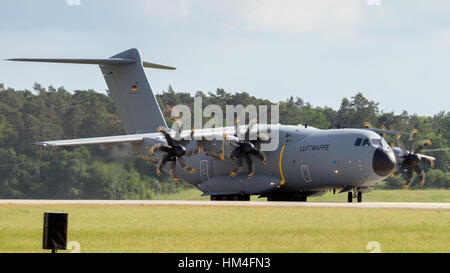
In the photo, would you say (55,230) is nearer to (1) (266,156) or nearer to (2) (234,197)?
(1) (266,156)

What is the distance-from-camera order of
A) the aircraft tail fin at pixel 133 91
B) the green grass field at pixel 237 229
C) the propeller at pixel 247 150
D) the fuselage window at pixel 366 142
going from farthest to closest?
the aircraft tail fin at pixel 133 91 < the propeller at pixel 247 150 < the fuselage window at pixel 366 142 < the green grass field at pixel 237 229

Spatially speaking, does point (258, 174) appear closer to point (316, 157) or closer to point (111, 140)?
point (316, 157)

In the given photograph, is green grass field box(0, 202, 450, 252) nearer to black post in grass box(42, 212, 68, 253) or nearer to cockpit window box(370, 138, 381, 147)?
black post in grass box(42, 212, 68, 253)

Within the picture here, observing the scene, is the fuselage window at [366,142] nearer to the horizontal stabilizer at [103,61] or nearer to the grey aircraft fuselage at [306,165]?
the grey aircraft fuselage at [306,165]

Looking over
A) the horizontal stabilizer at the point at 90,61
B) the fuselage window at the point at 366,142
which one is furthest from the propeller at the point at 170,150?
the fuselage window at the point at 366,142

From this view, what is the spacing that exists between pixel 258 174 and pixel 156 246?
17950 mm

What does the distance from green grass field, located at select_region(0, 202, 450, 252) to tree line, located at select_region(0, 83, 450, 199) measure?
1010 cm

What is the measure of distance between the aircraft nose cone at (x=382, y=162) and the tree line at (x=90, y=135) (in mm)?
3301

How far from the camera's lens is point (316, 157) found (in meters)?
31.3

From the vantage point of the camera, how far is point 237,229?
741 inches

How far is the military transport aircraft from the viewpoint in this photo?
99.7 ft

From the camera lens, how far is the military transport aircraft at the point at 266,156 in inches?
1196

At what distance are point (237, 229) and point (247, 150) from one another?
44.3ft
